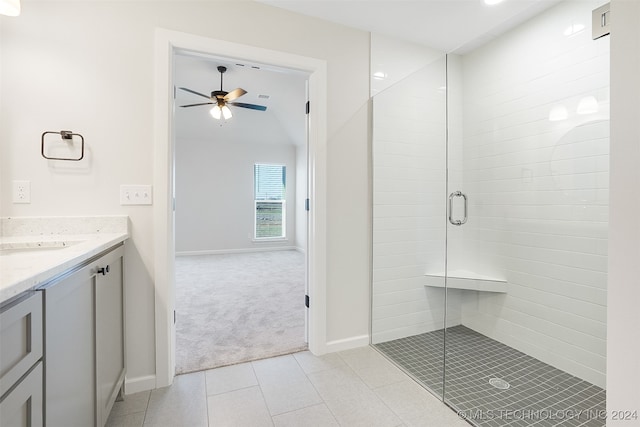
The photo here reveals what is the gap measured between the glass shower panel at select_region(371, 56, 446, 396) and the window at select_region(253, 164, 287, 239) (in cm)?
489

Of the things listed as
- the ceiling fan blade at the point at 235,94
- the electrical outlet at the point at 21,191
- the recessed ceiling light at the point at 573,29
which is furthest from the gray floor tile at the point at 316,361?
the ceiling fan blade at the point at 235,94

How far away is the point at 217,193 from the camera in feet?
21.6

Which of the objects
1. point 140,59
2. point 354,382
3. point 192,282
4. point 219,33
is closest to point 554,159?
point 354,382

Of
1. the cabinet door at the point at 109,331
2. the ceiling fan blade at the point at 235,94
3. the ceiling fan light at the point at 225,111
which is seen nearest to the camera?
the cabinet door at the point at 109,331

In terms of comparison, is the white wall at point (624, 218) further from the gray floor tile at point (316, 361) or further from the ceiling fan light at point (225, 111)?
the ceiling fan light at point (225, 111)

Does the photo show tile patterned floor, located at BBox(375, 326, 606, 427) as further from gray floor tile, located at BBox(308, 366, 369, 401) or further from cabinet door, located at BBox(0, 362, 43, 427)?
cabinet door, located at BBox(0, 362, 43, 427)

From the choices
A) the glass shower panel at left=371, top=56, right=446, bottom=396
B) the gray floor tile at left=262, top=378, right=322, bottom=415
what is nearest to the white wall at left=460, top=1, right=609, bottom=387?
the glass shower panel at left=371, top=56, right=446, bottom=396

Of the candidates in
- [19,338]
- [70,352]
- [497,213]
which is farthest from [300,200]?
[19,338]

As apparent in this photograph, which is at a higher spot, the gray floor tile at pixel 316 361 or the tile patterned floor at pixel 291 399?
the gray floor tile at pixel 316 361

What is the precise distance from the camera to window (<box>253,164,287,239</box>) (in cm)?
698

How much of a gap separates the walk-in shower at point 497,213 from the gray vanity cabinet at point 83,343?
1.72 meters

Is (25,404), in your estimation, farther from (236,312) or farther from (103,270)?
(236,312)

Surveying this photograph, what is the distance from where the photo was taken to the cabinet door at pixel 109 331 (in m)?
1.30

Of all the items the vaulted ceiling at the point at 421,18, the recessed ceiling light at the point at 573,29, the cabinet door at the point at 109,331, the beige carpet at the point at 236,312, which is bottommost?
the beige carpet at the point at 236,312
